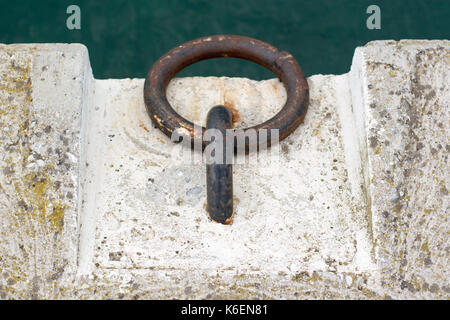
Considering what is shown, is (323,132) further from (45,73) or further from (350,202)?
(45,73)

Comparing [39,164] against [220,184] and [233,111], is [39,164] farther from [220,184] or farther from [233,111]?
[233,111]

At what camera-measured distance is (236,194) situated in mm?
3078

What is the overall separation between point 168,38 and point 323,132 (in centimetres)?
214

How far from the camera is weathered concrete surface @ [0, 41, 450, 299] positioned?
283 centimetres

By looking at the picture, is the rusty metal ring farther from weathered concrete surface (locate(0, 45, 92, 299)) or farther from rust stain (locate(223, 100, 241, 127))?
weathered concrete surface (locate(0, 45, 92, 299))

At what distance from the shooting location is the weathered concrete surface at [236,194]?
283 centimetres

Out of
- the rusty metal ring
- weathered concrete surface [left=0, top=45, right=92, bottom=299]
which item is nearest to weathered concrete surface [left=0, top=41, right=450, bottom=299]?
weathered concrete surface [left=0, top=45, right=92, bottom=299]

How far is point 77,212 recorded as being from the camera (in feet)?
9.55

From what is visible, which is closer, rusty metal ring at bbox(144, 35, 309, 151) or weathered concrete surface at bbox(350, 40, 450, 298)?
weathered concrete surface at bbox(350, 40, 450, 298)

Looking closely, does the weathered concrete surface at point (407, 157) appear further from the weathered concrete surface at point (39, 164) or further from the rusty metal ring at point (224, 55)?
the weathered concrete surface at point (39, 164)

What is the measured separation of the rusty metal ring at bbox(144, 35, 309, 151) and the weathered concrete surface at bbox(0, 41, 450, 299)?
11 centimetres

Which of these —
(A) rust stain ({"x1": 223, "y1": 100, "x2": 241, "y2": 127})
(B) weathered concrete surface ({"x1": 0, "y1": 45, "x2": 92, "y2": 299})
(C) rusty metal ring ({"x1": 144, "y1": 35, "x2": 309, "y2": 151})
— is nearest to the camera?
(B) weathered concrete surface ({"x1": 0, "y1": 45, "x2": 92, "y2": 299})

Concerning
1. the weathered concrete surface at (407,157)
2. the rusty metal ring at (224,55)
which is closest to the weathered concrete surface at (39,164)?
the rusty metal ring at (224,55)

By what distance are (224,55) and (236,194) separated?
78 centimetres
